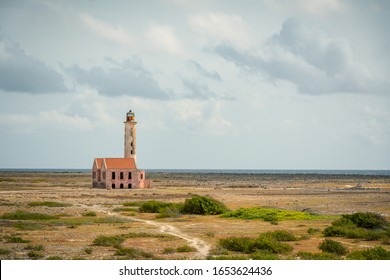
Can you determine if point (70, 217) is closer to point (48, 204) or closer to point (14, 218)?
point (14, 218)

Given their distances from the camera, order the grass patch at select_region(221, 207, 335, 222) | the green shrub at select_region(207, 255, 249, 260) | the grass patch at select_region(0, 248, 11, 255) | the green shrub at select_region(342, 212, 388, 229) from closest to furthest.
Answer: the green shrub at select_region(207, 255, 249, 260), the grass patch at select_region(0, 248, 11, 255), the green shrub at select_region(342, 212, 388, 229), the grass patch at select_region(221, 207, 335, 222)

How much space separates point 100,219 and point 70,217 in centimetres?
305

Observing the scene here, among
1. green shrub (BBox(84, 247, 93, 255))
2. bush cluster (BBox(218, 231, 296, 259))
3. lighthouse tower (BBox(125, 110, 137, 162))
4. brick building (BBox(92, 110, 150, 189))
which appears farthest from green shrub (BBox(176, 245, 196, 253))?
lighthouse tower (BBox(125, 110, 137, 162))

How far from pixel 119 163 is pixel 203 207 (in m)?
41.8

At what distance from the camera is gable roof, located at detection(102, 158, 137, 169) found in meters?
82.9

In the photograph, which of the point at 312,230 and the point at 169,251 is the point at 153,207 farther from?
the point at 169,251

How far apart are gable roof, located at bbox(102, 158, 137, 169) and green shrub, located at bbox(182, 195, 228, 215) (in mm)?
40030

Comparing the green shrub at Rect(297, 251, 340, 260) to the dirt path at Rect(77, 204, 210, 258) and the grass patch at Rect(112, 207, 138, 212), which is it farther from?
the grass patch at Rect(112, 207, 138, 212)

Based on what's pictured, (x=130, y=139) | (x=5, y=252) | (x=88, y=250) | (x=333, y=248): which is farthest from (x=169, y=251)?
(x=130, y=139)

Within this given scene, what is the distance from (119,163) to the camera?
83.5 m

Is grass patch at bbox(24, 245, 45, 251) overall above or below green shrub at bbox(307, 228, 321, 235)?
below

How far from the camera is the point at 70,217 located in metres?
39.8
